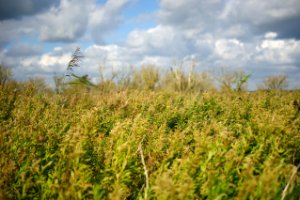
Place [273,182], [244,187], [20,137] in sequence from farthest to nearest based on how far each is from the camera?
[20,137] < [244,187] < [273,182]

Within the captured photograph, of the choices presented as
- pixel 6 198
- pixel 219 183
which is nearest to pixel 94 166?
pixel 6 198

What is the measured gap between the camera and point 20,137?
13.2ft

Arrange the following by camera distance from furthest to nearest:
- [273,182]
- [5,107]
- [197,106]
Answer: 1. [197,106]
2. [5,107]
3. [273,182]

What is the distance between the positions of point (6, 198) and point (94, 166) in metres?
1.16

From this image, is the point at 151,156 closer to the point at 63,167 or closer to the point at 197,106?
the point at 63,167

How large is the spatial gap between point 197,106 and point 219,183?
16.6 feet

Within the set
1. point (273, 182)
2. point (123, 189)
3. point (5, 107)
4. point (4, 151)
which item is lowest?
point (123, 189)

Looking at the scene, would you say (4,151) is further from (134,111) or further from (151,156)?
(134,111)

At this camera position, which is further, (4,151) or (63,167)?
(4,151)

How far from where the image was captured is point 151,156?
4.16 m

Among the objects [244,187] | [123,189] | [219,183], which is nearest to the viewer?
[244,187]

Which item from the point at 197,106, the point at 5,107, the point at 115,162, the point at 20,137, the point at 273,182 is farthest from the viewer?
the point at 197,106

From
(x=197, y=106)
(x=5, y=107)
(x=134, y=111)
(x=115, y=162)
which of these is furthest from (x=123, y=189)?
(x=197, y=106)

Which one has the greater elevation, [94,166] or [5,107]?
[5,107]
